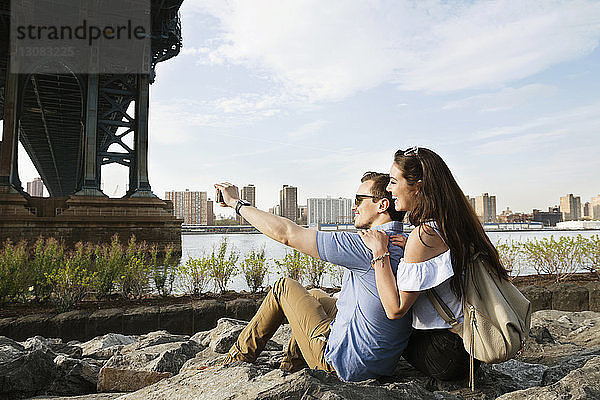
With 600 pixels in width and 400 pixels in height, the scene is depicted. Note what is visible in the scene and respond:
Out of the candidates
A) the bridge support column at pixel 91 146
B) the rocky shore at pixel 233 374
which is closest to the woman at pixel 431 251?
the rocky shore at pixel 233 374

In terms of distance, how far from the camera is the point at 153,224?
1410 cm

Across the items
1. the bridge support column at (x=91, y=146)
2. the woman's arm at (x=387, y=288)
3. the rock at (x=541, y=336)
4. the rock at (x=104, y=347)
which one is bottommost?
the rock at (x=104, y=347)

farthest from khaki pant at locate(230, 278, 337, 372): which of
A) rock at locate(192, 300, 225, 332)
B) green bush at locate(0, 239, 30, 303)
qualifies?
green bush at locate(0, 239, 30, 303)

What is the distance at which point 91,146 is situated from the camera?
45.9 ft

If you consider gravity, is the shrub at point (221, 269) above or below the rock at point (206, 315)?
above

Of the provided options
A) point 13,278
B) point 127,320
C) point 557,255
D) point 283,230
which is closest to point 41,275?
point 13,278

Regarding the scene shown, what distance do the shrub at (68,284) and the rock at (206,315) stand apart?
138cm

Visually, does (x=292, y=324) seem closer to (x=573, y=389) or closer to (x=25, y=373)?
(x=573, y=389)

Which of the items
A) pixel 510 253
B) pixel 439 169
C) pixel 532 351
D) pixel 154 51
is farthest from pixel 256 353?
pixel 154 51

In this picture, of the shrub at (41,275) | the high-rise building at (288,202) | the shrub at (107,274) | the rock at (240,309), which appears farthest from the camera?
the high-rise building at (288,202)

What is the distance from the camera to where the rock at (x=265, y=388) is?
5.12 ft

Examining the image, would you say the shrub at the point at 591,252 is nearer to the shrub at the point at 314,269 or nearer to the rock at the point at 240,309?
the shrub at the point at 314,269

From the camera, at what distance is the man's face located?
91.0 inches

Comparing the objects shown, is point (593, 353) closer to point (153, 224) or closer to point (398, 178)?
point (398, 178)
